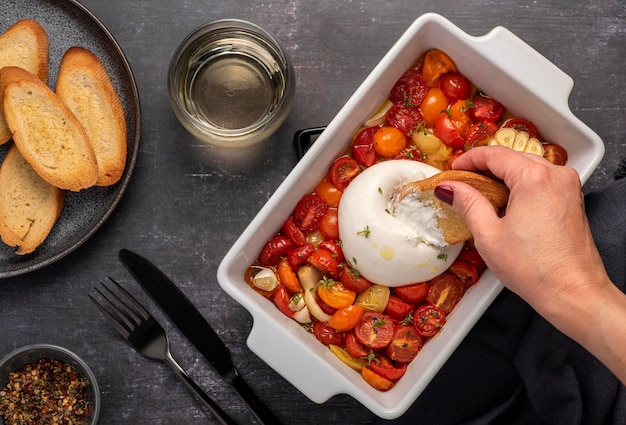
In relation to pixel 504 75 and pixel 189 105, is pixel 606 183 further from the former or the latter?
pixel 189 105

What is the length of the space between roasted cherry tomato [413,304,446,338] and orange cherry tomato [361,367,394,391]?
0.13 metres

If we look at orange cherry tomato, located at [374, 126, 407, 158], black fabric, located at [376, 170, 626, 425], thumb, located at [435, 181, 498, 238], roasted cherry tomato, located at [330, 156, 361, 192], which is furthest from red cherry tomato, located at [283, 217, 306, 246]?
black fabric, located at [376, 170, 626, 425]

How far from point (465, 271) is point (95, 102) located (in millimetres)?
921

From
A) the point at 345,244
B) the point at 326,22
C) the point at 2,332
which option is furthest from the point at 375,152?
the point at 2,332

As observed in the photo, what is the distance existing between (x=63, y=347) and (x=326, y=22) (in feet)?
3.33

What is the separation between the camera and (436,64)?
1.54 m

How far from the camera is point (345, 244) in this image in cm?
151

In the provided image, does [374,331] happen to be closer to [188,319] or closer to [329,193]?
[329,193]

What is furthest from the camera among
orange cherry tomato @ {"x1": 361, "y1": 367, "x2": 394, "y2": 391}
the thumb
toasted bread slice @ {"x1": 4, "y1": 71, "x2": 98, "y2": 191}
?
toasted bread slice @ {"x1": 4, "y1": 71, "x2": 98, "y2": 191}

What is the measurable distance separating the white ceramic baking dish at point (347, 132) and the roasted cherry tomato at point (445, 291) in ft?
0.10

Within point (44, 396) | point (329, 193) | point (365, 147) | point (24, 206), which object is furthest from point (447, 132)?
point (44, 396)

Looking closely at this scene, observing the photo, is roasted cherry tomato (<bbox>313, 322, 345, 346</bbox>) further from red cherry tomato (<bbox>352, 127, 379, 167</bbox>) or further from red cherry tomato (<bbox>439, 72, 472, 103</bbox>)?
red cherry tomato (<bbox>439, 72, 472, 103</bbox>)

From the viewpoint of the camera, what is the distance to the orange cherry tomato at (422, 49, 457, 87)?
1.54 m

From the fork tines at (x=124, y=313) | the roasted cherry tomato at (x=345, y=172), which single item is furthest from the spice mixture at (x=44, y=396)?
the roasted cherry tomato at (x=345, y=172)
